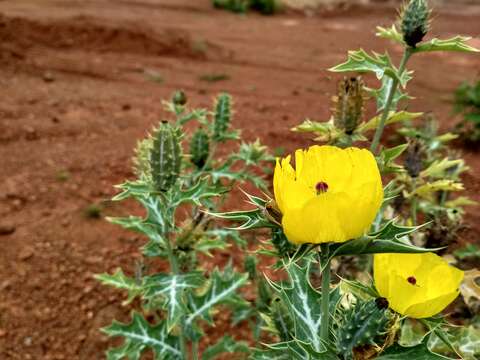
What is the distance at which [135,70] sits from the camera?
5.49m

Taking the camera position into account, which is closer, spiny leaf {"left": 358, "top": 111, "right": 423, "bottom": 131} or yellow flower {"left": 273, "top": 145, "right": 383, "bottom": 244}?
yellow flower {"left": 273, "top": 145, "right": 383, "bottom": 244}

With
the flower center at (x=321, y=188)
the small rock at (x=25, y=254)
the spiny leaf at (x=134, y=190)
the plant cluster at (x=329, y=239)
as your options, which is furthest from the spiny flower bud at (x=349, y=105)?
→ the small rock at (x=25, y=254)

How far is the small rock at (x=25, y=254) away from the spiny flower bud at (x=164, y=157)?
1.36m

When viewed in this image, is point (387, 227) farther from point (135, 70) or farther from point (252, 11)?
point (252, 11)

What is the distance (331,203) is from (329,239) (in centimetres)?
5

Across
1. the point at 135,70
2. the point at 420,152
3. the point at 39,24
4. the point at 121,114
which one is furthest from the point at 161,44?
the point at 420,152

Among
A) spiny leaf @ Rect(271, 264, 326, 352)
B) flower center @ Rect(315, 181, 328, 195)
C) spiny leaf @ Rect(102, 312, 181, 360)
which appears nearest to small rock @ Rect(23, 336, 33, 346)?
spiny leaf @ Rect(102, 312, 181, 360)

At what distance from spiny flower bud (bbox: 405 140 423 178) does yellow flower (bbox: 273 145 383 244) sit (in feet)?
3.27

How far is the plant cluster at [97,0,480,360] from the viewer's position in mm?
714

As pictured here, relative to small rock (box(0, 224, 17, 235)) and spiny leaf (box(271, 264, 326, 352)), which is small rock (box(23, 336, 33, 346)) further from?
spiny leaf (box(271, 264, 326, 352))

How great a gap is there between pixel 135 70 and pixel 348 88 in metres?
4.48

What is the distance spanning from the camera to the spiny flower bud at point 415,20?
1.19 metres

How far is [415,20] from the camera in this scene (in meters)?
1.19

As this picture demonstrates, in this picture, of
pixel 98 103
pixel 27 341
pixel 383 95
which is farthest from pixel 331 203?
pixel 98 103
